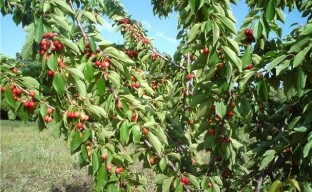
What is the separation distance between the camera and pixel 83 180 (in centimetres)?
777

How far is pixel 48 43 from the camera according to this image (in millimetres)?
1808

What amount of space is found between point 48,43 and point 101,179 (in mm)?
835

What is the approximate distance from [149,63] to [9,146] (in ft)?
34.8

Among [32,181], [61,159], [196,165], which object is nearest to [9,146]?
[61,159]

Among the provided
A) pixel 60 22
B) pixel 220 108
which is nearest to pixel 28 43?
pixel 60 22

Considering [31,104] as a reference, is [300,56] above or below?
above

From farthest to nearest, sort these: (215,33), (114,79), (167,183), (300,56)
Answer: (167,183)
(114,79)
(215,33)
(300,56)

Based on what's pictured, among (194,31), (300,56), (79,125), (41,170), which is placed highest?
(194,31)

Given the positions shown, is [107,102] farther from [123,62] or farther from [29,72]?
[29,72]

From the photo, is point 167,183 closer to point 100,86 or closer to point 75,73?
point 100,86

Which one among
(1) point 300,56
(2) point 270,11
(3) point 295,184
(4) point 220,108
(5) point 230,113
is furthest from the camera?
(5) point 230,113

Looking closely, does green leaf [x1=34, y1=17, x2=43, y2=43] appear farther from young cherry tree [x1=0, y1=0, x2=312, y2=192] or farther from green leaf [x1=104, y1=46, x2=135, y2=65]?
green leaf [x1=104, y1=46, x2=135, y2=65]

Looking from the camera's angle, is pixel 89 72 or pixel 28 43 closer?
pixel 28 43

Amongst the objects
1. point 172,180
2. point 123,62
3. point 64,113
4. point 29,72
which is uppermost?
point 123,62
